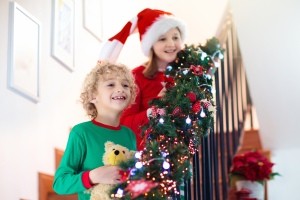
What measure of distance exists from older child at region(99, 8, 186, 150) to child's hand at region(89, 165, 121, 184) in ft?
2.17

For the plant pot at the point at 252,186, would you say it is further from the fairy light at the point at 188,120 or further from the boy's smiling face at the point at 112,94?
the boy's smiling face at the point at 112,94

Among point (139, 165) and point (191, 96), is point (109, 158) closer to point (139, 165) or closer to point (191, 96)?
point (139, 165)

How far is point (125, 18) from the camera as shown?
4.38 metres

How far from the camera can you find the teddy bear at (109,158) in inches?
81.8

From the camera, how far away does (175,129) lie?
2.27 m

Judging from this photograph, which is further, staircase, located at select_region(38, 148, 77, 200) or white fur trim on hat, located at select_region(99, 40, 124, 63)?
staircase, located at select_region(38, 148, 77, 200)

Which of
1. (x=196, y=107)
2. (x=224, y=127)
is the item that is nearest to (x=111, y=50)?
→ (x=196, y=107)

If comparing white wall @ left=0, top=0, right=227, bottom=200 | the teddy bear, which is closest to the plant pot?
white wall @ left=0, top=0, right=227, bottom=200

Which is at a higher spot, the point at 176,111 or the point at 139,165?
the point at 176,111

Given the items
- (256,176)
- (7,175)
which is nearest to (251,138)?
(256,176)

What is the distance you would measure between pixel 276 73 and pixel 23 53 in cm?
217

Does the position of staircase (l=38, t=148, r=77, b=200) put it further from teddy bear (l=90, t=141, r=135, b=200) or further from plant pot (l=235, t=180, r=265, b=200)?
plant pot (l=235, t=180, r=265, b=200)

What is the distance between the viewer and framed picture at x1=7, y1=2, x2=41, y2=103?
2.98m

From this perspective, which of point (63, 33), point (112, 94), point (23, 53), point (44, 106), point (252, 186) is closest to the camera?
point (112, 94)
